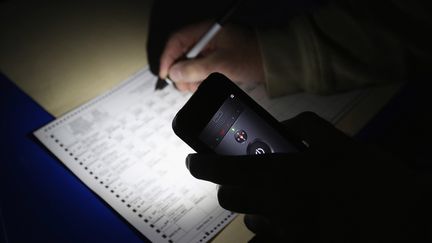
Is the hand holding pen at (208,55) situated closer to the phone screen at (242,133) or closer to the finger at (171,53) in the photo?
the finger at (171,53)

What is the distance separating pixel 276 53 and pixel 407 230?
368mm

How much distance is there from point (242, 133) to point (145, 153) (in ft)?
0.59

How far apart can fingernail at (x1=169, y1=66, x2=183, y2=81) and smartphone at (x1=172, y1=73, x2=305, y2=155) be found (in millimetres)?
180

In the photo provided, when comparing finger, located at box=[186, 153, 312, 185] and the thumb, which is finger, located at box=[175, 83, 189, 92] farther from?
finger, located at box=[186, 153, 312, 185]

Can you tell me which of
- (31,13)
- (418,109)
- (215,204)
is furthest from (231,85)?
(31,13)

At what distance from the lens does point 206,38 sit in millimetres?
697

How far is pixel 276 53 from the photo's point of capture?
686mm

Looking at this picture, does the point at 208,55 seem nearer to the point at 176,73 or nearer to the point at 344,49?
the point at 176,73

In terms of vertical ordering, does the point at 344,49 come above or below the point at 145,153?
above

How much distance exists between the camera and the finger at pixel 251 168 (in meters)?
0.40

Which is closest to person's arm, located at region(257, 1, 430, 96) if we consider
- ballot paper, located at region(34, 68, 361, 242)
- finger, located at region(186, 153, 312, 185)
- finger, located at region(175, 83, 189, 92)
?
ballot paper, located at region(34, 68, 361, 242)

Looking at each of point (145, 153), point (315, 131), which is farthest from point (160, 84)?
point (315, 131)

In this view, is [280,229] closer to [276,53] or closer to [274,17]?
[276,53]

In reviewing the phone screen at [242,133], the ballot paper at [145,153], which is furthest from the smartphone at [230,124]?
the ballot paper at [145,153]
